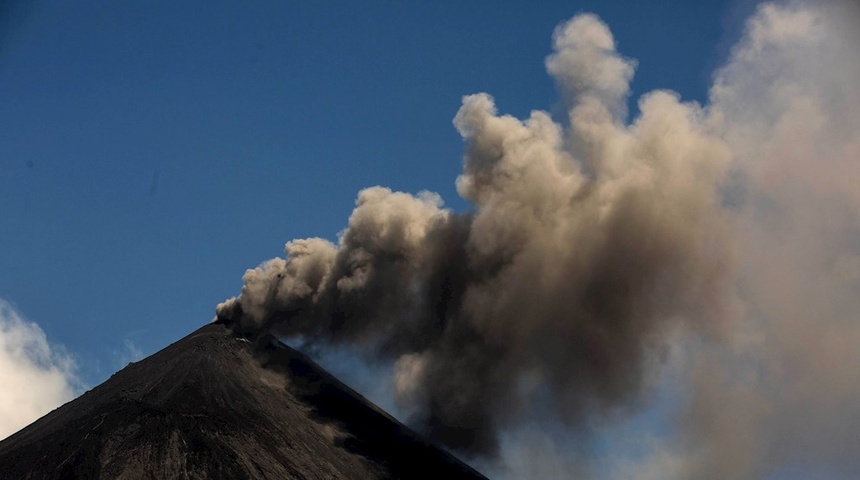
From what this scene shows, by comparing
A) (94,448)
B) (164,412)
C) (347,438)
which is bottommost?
(94,448)

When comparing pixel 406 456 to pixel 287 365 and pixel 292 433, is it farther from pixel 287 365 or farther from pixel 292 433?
pixel 287 365

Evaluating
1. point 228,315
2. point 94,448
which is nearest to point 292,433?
point 94,448

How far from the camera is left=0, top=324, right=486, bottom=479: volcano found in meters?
69.4

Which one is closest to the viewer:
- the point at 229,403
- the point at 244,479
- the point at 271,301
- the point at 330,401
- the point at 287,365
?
the point at 244,479

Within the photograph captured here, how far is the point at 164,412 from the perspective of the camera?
76.4 m

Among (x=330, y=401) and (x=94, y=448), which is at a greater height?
(x=330, y=401)

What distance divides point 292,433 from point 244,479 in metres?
12.2

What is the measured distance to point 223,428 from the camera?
7594 cm

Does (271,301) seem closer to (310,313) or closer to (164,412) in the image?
(310,313)

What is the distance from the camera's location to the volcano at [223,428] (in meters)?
69.4

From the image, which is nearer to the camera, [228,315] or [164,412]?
[164,412]

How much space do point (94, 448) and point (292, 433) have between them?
57.5 feet

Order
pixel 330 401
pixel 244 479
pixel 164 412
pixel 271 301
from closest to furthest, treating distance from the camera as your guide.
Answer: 1. pixel 244 479
2. pixel 164 412
3. pixel 330 401
4. pixel 271 301

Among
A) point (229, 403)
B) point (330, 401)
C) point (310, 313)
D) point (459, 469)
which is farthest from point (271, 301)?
point (459, 469)
